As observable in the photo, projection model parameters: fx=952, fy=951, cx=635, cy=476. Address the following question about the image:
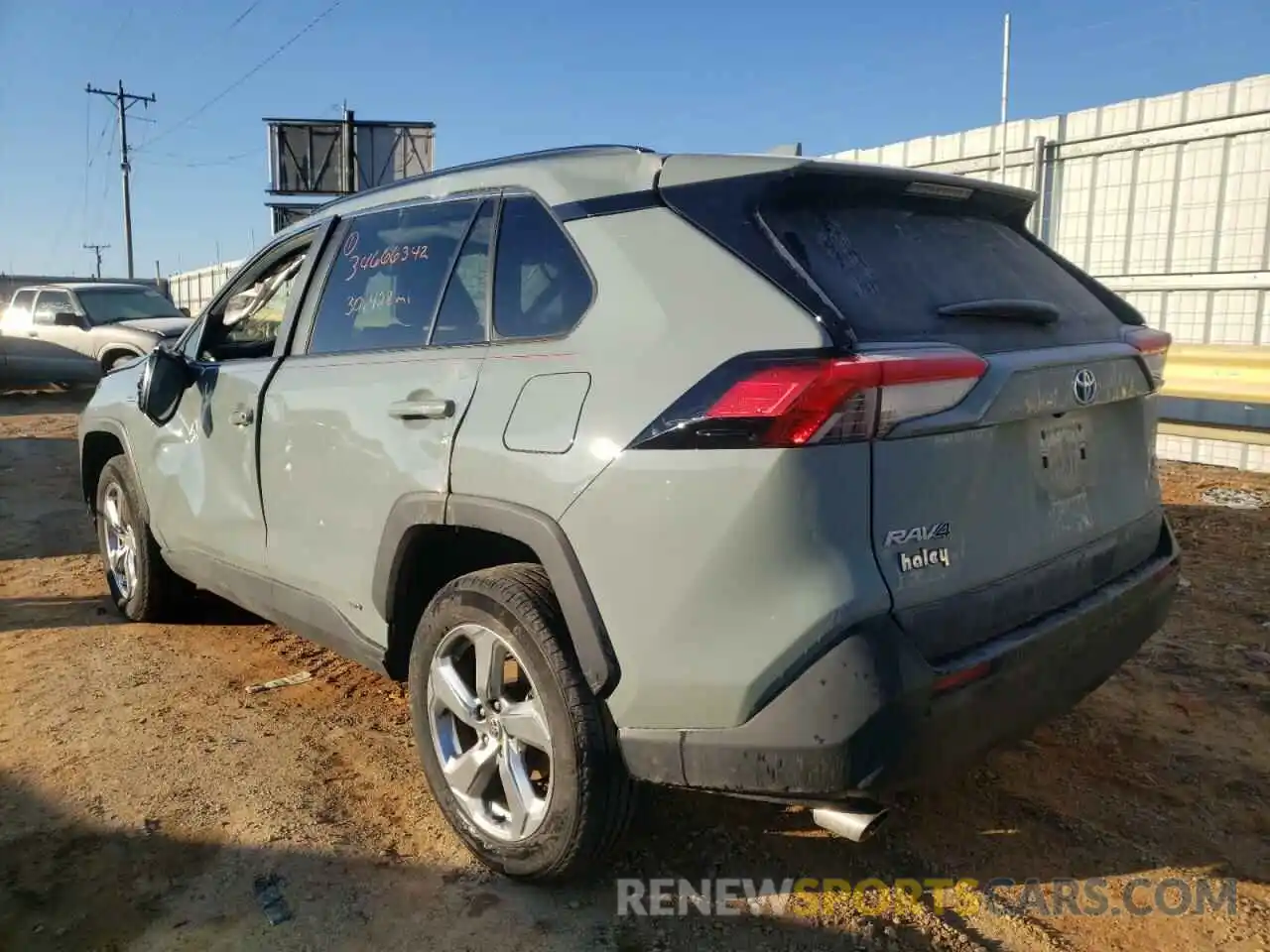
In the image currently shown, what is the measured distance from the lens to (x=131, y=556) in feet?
15.5

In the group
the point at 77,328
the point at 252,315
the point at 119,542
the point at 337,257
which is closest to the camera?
the point at 337,257

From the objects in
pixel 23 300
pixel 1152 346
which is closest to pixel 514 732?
pixel 1152 346

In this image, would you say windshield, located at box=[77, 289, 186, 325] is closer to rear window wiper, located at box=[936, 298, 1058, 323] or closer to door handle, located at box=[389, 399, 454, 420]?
door handle, located at box=[389, 399, 454, 420]

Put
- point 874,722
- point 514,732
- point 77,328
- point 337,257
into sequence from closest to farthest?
point 874,722, point 514,732, point 337,257, point 77,328

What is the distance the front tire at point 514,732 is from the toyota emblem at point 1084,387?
1424 mm

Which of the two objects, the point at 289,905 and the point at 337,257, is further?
the point at 337,257

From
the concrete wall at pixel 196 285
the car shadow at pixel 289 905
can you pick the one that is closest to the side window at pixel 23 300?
the concrete wall at pixel 196 285

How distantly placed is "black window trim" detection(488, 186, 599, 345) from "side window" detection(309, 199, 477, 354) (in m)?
0.19

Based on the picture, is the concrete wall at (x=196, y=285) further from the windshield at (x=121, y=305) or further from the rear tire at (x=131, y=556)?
the rear tire at (x=131, y=556)

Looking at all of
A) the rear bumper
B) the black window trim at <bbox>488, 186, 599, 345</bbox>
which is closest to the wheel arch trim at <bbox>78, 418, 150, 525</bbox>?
the black window trim at <bbox>488, 186, 599, 345</bbox>

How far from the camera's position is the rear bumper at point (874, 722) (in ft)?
6.32

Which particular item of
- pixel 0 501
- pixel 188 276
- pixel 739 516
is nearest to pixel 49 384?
pixel 0 501

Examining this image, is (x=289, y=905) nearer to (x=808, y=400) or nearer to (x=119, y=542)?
(x=808, y=400)

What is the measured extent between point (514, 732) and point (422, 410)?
93cm
